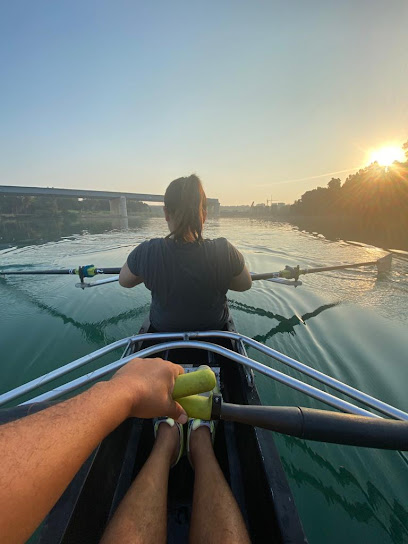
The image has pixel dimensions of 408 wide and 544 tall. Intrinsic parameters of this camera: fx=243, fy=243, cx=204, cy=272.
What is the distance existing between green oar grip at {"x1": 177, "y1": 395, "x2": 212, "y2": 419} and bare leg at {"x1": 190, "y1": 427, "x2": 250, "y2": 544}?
0.51 m

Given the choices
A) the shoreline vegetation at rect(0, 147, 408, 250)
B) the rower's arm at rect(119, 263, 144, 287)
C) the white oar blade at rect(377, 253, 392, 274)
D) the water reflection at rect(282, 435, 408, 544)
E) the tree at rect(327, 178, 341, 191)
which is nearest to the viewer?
the water reflection at rect(282, 435, 408, 544)

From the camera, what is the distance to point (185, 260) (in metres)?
2.38

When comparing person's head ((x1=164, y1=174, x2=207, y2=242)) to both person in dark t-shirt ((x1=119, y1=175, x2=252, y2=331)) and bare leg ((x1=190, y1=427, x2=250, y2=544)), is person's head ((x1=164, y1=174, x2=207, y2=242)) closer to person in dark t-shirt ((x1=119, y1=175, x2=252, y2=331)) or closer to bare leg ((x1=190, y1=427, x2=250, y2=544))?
person in dark t-shirt ((x1=119, y1=175, x2=252, y2=331))

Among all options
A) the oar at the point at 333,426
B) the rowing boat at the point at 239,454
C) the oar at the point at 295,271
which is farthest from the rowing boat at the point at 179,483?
the oar at the point at 295,271

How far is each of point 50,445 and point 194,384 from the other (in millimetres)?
703

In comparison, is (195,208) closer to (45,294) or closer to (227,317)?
(227,317)

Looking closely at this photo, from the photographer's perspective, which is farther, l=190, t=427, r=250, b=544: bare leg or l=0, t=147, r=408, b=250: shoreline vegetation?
l=0, t=147, r=408, b=250: shoreline vegetation

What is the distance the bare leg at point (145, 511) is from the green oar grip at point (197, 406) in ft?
1.65

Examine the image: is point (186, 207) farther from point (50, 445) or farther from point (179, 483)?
point (179, 483)

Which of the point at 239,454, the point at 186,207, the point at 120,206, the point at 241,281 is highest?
the point at 120,206

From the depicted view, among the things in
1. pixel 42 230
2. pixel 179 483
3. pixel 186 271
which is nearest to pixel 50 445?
pixel 179 483

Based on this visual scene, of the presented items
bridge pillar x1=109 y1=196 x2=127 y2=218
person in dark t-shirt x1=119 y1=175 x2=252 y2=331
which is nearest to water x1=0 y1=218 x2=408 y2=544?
person in dark t-shirt x1=119 y1=175 x2=252 y2=331

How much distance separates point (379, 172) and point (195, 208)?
2402 inches

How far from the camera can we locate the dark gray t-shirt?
2398 mm
